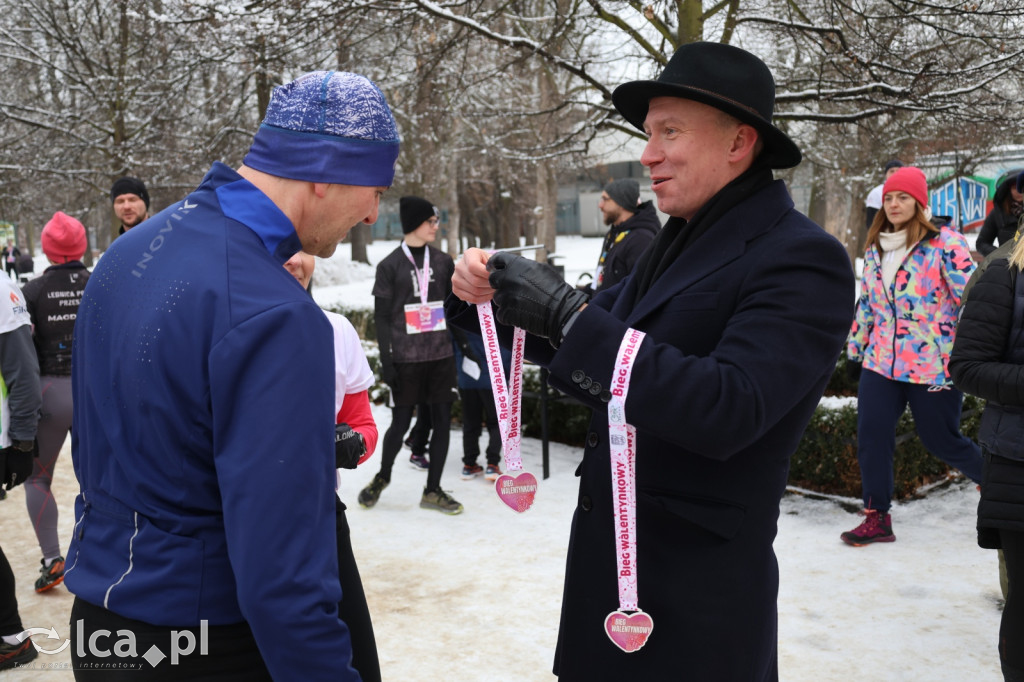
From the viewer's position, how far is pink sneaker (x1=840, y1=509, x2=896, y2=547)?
5.34m

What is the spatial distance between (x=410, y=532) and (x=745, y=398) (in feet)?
14.8

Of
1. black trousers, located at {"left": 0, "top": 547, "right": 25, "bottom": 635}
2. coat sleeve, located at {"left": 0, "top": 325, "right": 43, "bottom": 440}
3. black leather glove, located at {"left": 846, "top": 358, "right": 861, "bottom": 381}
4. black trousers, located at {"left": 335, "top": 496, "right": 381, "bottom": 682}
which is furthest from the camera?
black leather glove, located at {"left": 846, "top": 358, "right": 861, "bottom": 381}

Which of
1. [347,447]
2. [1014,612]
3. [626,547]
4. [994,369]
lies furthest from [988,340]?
[347,447]

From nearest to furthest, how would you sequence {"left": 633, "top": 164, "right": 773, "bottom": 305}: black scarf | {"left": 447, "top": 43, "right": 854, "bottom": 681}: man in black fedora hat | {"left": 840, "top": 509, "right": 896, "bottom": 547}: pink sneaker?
{"left": 447, "top": 43, "right": 854, "bottom": 681}: man in black fedora hat → {"left": 633, "top": 164, "right": 773, "bottom": 305}: black scarf → {"left": 840, "top": 509, "right": 896, "bottom": 547}: pink sneaker

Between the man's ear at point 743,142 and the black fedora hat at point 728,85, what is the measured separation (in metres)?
0.03

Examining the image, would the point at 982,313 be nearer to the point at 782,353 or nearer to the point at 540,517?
the point at 782,353

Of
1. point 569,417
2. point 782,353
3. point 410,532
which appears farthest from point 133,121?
point 782,353

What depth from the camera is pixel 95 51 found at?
15.2 meters

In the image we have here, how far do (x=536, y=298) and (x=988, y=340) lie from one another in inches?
85.7

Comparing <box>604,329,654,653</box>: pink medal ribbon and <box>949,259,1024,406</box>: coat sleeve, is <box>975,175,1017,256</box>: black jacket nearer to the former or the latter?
<box>949,259,1024,406</box>: coat sleeve

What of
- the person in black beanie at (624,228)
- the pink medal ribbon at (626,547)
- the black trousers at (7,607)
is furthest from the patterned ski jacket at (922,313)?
the black trousers at (7,607)

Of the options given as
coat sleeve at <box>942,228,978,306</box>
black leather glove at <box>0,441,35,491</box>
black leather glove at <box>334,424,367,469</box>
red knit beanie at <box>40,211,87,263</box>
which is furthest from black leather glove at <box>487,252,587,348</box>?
red knit beanie at <box>40,211,87,263</box>

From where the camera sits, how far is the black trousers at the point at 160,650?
65.3 inches

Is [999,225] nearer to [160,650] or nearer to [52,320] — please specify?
[52,320]
